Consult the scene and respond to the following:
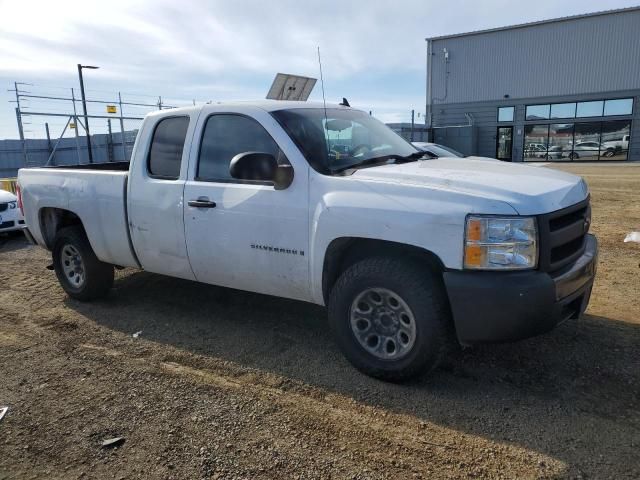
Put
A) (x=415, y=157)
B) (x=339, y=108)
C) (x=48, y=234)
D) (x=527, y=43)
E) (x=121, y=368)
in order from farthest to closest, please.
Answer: (x=527, y=43), (x=48, y=234), (x=339, y=108), (x=415, y=157), (x=121, y=368)

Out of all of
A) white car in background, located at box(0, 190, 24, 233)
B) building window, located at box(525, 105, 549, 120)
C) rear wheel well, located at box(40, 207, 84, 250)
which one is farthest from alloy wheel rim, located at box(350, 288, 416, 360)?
building window, located at box(525, 105, 549, 120)

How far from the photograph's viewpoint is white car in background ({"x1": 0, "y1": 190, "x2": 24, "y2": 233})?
9219 millimetres

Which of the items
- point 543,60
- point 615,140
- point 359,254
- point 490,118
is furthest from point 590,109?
point 359,254

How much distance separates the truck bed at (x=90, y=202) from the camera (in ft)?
15.8

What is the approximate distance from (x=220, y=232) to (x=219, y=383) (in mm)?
1157

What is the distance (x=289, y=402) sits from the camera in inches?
131

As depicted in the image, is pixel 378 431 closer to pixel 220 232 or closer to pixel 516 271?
pixel 516 271

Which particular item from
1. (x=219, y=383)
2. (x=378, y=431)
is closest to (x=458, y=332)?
(x=378, y=431)

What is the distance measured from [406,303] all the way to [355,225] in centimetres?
60

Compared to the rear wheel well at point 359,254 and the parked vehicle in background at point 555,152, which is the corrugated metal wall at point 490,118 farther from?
the rear wheel well at point 359,254

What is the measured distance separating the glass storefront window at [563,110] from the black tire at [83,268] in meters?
29.4

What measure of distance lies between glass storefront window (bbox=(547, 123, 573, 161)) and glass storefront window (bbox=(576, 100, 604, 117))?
2.64 feet

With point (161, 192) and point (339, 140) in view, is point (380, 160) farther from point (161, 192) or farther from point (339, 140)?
point (161, 192)

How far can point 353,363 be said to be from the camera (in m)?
3.63
